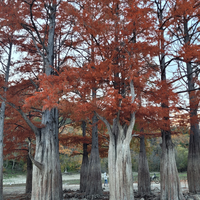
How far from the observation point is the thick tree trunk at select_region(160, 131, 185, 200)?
1013cm

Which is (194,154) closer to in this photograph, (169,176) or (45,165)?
(169,176)

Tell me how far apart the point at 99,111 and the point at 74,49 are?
5.59m

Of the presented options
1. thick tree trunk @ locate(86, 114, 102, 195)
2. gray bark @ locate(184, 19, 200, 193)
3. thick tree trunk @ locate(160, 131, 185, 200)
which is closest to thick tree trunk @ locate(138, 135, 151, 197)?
thick tree trunk @ locate(86, 114, 102, 195)

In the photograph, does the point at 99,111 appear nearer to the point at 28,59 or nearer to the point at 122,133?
the point at 122,133

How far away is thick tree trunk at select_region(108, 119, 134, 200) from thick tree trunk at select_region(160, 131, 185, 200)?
9.17 ft

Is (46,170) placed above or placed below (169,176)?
above

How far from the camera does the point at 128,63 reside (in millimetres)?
9133

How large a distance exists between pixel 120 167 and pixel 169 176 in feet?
10.7

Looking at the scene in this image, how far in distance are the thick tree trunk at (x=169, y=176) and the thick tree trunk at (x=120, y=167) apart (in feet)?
9.17

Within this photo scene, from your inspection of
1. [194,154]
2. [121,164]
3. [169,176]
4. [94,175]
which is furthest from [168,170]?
[94,175]

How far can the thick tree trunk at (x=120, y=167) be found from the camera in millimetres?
8312

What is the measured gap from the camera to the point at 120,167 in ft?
27.9

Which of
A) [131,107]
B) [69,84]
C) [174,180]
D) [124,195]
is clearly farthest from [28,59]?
[174,180]

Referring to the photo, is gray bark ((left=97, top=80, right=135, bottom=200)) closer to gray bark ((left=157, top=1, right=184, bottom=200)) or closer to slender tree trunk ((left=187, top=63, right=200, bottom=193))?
gray bark ((left=157, top=1, right=184, bottom=200))
